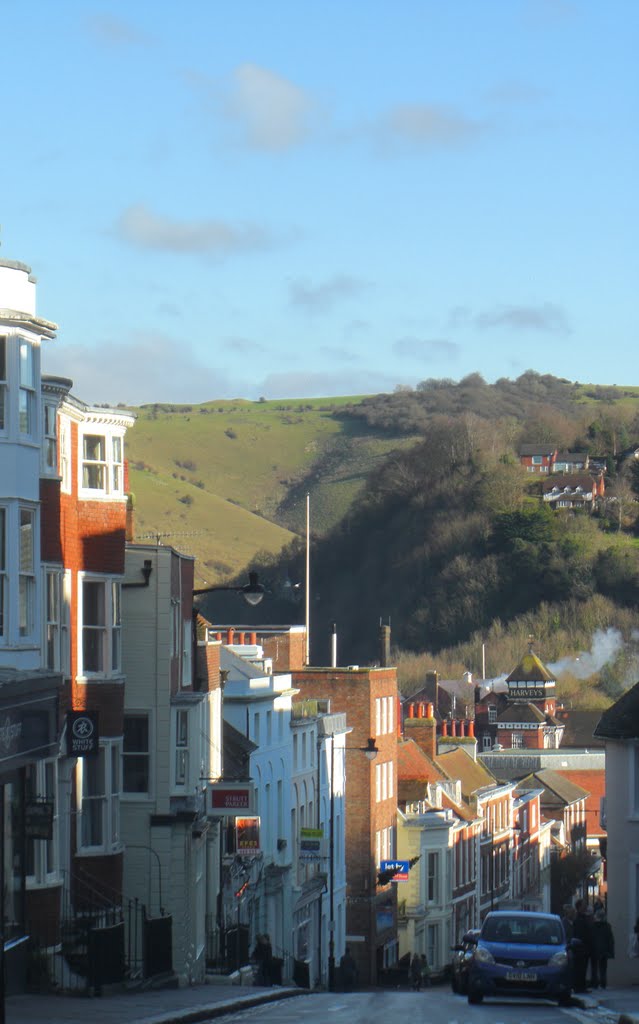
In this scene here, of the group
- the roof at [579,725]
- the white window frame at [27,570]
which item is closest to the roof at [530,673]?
the roof at [579,725]

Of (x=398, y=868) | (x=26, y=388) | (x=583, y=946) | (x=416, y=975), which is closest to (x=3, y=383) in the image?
(x=26, y=388)

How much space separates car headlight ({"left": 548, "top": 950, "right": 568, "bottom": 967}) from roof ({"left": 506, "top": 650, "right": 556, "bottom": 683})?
150627 millimetres

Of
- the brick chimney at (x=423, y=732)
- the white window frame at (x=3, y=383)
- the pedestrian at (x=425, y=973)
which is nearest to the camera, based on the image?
the white window frame at (x=3, y=383)

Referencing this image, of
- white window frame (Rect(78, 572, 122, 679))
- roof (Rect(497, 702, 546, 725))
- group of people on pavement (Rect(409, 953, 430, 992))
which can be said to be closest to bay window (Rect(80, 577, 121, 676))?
white window frame (Rect(78, 572, 122, 679))

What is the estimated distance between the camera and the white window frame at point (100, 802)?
2983 cm

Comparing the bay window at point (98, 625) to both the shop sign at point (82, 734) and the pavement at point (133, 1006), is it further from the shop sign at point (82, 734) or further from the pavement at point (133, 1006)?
the pavement at point (133, 1006)

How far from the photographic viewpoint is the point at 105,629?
30.8 meters

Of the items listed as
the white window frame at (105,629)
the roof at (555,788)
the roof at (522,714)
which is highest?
the white window frame at (105,629)

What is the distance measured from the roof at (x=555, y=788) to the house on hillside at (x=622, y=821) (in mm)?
68502

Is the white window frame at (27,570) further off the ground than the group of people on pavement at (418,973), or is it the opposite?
the white window frame at (27,570)

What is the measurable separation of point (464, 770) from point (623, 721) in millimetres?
46424

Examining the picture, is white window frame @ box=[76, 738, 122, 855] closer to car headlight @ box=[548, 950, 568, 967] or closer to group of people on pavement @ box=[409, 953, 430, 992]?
car headlight @ box=[548, 950, 568, 967]

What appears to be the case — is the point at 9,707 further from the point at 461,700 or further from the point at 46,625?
the point at 461,700

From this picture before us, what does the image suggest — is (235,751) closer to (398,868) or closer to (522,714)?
(398,868)
